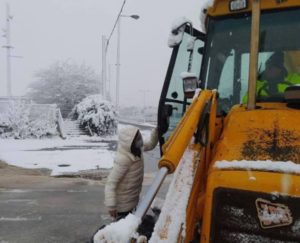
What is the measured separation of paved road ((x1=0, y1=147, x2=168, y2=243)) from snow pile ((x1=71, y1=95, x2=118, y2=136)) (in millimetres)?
15527

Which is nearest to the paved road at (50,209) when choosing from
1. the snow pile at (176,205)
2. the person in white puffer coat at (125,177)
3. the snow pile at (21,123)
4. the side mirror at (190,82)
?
the person in white puffer coat at (125,177)

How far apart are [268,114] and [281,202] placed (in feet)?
2.64

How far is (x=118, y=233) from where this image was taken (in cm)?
217

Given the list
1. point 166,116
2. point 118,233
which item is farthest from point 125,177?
point 118,233

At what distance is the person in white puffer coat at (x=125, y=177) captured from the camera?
420 cm

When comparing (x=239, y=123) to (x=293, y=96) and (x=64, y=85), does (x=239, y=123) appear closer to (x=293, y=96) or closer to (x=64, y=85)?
(x=293, y=96)

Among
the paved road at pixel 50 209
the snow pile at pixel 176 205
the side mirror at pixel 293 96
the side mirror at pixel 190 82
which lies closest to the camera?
the snow pile at pixel 176 205

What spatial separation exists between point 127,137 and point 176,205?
69.6 inches

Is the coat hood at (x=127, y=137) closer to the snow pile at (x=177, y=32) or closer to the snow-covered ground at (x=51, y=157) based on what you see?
the snow pile at (x=177, y=32)

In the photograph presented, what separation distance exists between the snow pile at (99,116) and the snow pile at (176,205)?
23886 millimetres

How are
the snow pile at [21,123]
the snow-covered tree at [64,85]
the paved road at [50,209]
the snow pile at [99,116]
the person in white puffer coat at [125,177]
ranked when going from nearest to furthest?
the person in white puffer coat at [125,177] < the paved road at [50,209] < the snow pile at [21,123] < the snow pile at [99,116] < the snow-covered tree at [64,85]

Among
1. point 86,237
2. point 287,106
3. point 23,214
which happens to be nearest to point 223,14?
point 287,106

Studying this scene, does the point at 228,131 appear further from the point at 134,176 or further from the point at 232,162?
the point at 134,176

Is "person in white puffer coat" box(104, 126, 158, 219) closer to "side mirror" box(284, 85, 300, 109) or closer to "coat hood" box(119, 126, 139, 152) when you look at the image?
"coat hood" box(119, 126, 139, 152)
